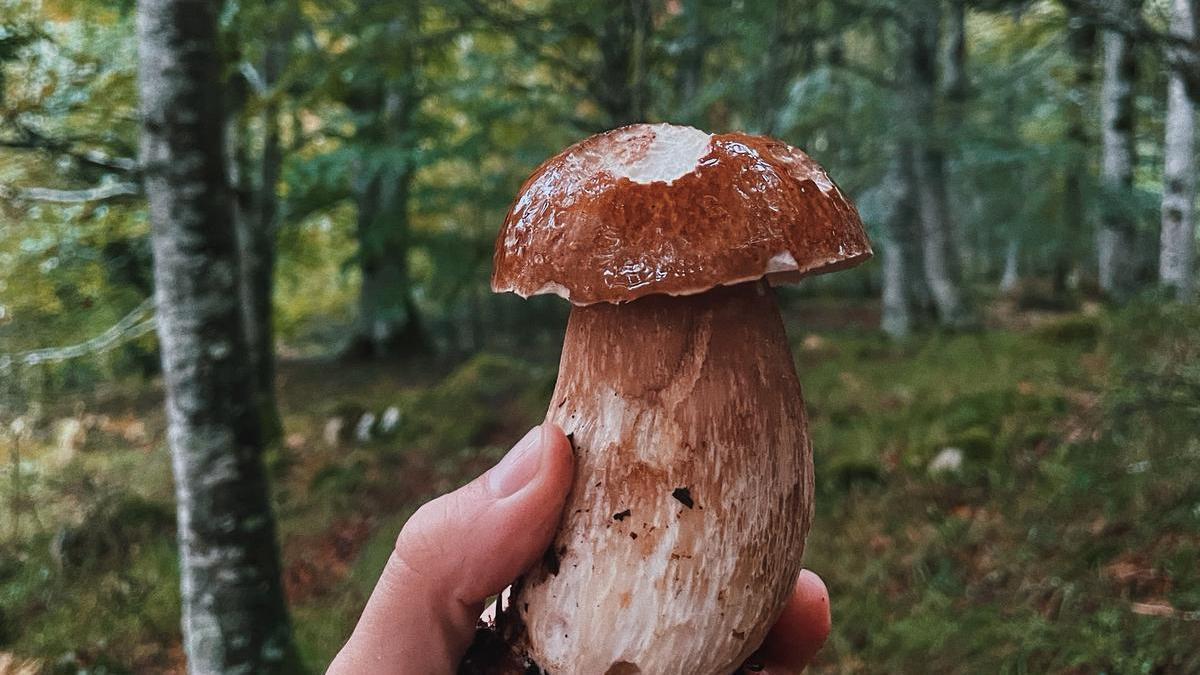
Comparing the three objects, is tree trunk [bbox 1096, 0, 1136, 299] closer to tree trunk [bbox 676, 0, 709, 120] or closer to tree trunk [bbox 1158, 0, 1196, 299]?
tree trunk [bbox 1158, 0, 1196, 299]

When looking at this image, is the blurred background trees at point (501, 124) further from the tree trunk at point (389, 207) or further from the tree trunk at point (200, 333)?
the tree trunk at point (200, 333)

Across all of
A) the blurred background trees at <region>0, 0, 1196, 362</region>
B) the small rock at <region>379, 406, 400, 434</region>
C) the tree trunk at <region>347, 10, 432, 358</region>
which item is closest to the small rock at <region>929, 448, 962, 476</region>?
the blurred background trees at <region>0, 0, 1196, 362</region>

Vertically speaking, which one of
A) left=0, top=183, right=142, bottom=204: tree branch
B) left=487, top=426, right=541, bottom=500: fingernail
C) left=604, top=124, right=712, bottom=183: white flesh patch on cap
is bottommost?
left=487, top=426, right=541, bottom=500: fingernail

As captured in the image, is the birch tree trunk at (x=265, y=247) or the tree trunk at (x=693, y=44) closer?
the tree trunk at (x=693, y=44)

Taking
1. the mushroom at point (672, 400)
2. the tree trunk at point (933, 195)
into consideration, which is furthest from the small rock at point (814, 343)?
the mushroom at point (672, 400)

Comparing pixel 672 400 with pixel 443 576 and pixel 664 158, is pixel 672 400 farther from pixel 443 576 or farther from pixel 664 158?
pixel 443 576

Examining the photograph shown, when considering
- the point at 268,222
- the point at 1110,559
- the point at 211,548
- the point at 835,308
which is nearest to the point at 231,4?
the point at 211,548
